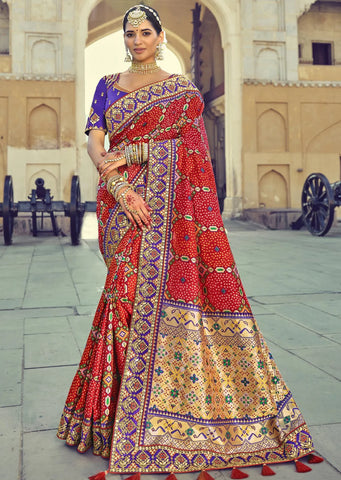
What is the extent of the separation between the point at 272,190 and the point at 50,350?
1276 centimetres

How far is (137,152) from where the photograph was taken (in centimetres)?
166

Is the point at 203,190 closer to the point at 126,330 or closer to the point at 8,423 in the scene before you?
the point at 126,330

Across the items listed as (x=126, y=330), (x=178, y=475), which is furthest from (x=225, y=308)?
(x=178, y=475)

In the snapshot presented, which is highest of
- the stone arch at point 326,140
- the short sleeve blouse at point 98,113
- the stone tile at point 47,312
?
the stone arch at point 326,140

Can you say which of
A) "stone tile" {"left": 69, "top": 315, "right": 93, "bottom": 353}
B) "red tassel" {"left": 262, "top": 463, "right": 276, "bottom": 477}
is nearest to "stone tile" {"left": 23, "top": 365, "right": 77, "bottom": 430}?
"stone tile" {"left": 69, "top": 315, "right": 93, "bottom": 353}

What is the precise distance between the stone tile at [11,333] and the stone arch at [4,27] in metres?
13.2

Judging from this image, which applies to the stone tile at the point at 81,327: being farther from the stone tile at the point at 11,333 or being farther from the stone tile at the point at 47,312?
the stone tile at the point at 11,333

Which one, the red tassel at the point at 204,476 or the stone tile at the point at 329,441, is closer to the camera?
the red tassel at the point at 204,476

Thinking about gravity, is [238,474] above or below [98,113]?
below

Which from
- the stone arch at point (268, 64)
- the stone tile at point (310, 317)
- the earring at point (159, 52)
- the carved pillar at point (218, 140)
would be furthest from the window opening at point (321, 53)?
the earring at point (159, 52)

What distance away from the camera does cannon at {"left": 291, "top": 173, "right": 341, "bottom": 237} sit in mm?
9094

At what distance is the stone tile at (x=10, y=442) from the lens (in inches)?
55.3

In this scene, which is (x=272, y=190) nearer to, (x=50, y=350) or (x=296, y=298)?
(x=296, y=298)

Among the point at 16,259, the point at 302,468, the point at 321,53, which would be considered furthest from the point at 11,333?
the point at 321,53
